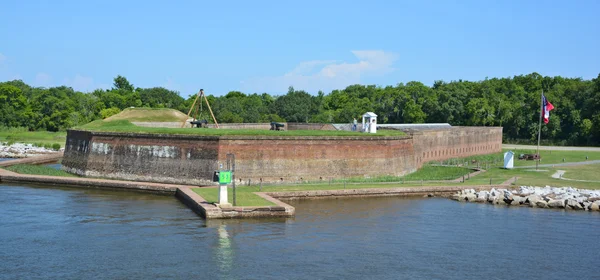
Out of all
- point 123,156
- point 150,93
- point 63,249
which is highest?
point 150,93

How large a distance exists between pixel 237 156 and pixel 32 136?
2111 inches

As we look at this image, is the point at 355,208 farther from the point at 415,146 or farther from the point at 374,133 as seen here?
the point at 415,146

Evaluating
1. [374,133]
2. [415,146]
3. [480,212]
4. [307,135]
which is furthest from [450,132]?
[480,212]

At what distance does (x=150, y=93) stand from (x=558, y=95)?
5773 centimetres

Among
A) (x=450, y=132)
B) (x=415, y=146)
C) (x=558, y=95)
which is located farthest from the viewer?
(x=558, y=95)

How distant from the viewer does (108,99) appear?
100562mm

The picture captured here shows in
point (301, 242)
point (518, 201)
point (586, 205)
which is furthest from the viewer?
point (518, 201)

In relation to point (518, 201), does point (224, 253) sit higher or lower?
lower

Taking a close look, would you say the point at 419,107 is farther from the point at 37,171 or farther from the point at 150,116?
the point at 37,171

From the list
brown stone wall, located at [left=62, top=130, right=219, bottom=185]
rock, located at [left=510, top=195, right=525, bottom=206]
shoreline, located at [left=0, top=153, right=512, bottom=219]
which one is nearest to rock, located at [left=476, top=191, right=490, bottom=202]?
rock, located at [left=510, top=195, right=525, bottom=206]

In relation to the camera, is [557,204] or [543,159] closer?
[557,204]

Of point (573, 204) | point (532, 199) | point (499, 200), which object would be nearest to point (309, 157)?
point (499, 200)

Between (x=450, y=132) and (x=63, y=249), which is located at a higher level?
(x=450, y=132)

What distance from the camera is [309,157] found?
4025 centimetres
